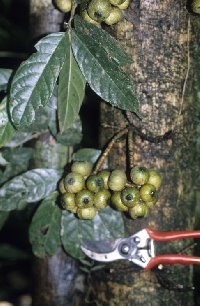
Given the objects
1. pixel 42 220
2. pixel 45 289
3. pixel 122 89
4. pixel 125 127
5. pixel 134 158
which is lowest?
pixel 45 289

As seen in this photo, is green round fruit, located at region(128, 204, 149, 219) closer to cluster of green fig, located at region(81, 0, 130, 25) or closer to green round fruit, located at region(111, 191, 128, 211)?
green round fruit, located at region(111, 191, 128, 211)

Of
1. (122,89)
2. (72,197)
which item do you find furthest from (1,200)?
(122,89)

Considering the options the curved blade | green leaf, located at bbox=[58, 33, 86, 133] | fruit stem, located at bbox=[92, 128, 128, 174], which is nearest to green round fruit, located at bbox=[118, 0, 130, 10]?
green leaf, located at bbox=[58, 33, 86, 133]

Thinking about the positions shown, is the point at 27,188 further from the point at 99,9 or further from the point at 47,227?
the point at 99,9

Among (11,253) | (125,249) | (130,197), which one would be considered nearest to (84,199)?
(130,197)

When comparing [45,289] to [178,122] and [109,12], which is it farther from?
[109,12]

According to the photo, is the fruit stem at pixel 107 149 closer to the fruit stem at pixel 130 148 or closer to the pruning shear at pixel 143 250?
the fruit stem at pixel 130 148
